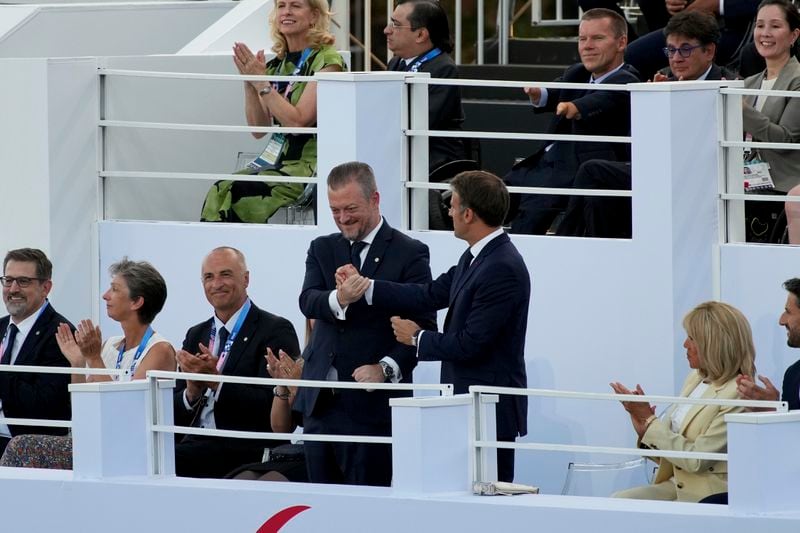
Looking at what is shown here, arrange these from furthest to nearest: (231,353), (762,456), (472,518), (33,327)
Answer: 1. (33,327)
2. (231,353)
3. (472,518)
4. (762,456)

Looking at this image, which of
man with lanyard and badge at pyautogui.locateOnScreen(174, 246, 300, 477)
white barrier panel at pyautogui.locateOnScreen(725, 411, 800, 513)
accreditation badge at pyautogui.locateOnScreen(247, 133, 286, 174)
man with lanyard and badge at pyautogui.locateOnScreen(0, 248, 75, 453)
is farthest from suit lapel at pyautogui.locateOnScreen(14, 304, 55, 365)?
white barrier panel at pyautogui.locateOnScreen(725, 411, 800, 513)

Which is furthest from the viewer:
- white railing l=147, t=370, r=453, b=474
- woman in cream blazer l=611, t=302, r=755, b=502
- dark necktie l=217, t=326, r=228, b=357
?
dark necktie l=217, t=326, r=228, b=357

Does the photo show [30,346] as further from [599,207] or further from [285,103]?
[599,207]

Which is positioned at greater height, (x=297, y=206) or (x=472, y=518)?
(x=297, y=206)

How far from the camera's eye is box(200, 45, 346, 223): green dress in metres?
8.91

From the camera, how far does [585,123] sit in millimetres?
8148

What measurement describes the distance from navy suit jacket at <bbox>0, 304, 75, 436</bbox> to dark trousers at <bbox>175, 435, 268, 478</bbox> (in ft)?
2.01

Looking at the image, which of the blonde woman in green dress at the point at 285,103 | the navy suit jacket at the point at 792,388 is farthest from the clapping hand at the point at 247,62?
the navy suit jacket at the point at 792,388

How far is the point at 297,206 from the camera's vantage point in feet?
29.6

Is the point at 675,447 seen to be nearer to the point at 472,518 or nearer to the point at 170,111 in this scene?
the point at 472,518

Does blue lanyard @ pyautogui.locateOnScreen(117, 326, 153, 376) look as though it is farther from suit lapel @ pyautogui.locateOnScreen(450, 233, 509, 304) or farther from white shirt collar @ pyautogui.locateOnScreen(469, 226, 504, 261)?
white shirt collar @ pyautogui.locateOnScreen(469, 226, 504, 261)

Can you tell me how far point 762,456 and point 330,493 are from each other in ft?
5.18

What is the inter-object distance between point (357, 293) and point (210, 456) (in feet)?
3.63

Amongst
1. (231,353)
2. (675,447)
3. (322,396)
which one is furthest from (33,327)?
(675,447)
